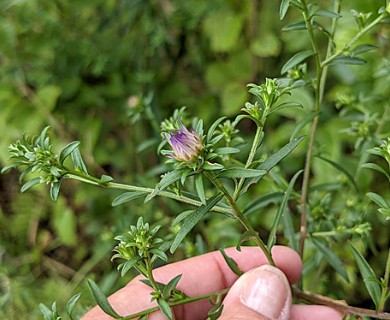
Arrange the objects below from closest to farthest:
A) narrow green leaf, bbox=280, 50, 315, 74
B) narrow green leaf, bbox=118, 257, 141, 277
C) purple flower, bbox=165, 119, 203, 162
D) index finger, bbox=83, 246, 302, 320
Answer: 1. purple flower, bbox=165, 119, 203, 162
2. narrow green leaf, bbox=118, 257, 141, 277
3. narrow green leaf, bbox=280, 50, 315, 74
4. index finger, bbox=83, 246, 302, 320

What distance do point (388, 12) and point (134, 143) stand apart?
1.29 meters

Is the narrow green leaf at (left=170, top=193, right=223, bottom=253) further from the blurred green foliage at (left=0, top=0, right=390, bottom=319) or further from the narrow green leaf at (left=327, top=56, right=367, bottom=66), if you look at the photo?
the blurred green foliage at (left=0, top=0, right=390, bottom=319)

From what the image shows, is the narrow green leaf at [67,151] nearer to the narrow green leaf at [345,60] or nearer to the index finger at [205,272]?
the index finger at [205,272]

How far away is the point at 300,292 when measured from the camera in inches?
48.8

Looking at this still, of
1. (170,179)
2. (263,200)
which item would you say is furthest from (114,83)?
(170,179)

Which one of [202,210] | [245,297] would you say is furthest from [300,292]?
[202,210]

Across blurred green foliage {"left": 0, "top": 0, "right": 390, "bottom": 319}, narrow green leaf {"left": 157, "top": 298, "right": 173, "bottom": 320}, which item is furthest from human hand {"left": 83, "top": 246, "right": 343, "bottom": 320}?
blurred green foliage {"left": 0, "top": 0, "right": 390, "bottom": 319}

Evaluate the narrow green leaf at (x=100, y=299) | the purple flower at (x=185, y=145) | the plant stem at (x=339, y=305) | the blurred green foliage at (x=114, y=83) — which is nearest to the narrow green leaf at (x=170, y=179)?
the purple flower at (x=185, y=145)

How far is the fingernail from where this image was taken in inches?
43.9

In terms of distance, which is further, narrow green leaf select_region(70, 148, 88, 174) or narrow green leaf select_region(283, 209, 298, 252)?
narrow green leaf select_region(283, 209, 298, 252)

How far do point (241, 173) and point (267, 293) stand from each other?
0.34 m

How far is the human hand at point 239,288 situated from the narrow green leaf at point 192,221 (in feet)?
0.73

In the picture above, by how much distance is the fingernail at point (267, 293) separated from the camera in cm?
112

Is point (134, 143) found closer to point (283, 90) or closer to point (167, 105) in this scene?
point (167, 105)
